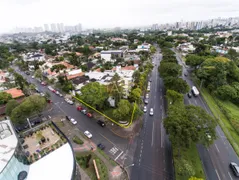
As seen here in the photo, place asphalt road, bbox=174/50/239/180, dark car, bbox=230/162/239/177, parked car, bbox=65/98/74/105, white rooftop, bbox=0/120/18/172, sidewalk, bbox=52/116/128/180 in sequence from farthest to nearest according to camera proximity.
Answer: parked car, bbox=65/98/74/105, sidewalk, bbox=52/116/128/180, asphalt road, bbox=174/50/239/180, dark car, bbox=230/162/239/177, white rooftop, bbox=0/120/18/172

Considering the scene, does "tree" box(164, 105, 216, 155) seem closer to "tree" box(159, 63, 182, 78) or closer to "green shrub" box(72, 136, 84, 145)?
"green shrub" box(72, 136, 84, 145)

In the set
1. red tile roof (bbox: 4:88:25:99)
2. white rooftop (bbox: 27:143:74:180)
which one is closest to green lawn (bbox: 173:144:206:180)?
white rooftop (bbox: 27:143:74:180)

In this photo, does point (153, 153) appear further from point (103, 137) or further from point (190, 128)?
point (103, 137)

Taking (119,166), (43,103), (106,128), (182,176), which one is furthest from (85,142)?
(182,176)

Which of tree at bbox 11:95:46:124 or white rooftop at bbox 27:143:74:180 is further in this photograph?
tree at bbox 11:95:46:124

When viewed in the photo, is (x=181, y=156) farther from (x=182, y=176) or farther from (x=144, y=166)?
(x=144, y=166)

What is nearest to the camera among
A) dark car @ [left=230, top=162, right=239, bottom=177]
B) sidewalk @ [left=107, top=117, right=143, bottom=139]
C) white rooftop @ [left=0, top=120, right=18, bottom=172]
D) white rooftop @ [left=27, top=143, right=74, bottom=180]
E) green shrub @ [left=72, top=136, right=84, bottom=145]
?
white rooftop @ [left=0, top=120, right=18, bottom=172]

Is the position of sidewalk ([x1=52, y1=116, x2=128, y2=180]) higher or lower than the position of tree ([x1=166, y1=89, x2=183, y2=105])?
lower

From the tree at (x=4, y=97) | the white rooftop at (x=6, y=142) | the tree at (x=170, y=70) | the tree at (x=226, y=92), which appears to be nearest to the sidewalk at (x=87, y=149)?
the white rooftop at (x=6, y=142)

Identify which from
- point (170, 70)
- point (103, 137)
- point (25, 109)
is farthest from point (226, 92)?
point (25, 109)
